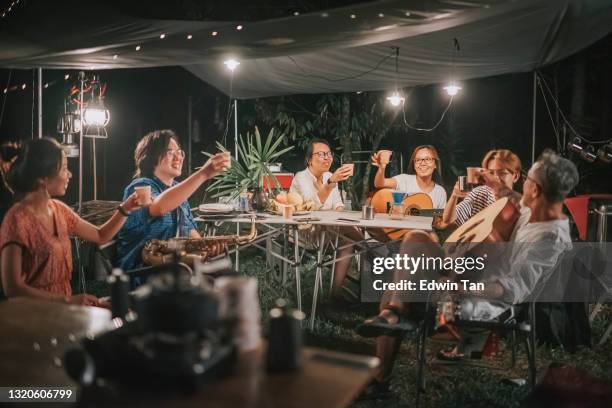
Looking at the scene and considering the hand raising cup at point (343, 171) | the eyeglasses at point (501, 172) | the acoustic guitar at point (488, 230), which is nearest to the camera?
the acoustic guitar at point (488, 230)

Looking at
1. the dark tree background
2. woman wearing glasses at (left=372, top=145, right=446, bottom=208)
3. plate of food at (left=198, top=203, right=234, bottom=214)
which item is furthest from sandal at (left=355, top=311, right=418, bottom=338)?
the dark tree background

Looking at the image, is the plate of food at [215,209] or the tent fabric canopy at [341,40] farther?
the plate of food at [215,209]

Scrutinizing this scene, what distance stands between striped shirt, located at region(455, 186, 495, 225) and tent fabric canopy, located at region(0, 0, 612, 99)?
1.29 metres

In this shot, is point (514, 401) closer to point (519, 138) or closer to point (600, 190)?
point (600, 190)

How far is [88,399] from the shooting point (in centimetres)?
125

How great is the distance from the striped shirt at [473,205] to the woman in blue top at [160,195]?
6.38 ft

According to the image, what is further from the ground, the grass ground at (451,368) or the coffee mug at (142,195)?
the coffee mug at (142,195)

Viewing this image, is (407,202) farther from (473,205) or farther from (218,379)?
(218,379)

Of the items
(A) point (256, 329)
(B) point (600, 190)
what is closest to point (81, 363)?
(A) point (256, 329)

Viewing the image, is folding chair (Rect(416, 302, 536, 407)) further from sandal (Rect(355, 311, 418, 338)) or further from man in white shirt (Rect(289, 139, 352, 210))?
man in white shirt (Rect(289, 139, 352, 210))

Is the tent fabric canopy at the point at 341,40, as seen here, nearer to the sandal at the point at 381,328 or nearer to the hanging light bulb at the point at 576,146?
the hanging light bulb at the point at 576,146

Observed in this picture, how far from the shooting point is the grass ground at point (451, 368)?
3.14 m

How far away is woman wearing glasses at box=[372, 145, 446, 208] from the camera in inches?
215

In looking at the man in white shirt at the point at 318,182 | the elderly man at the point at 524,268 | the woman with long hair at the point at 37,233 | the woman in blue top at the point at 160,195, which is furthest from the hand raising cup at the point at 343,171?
the woman with long hair at the point at 37,233
